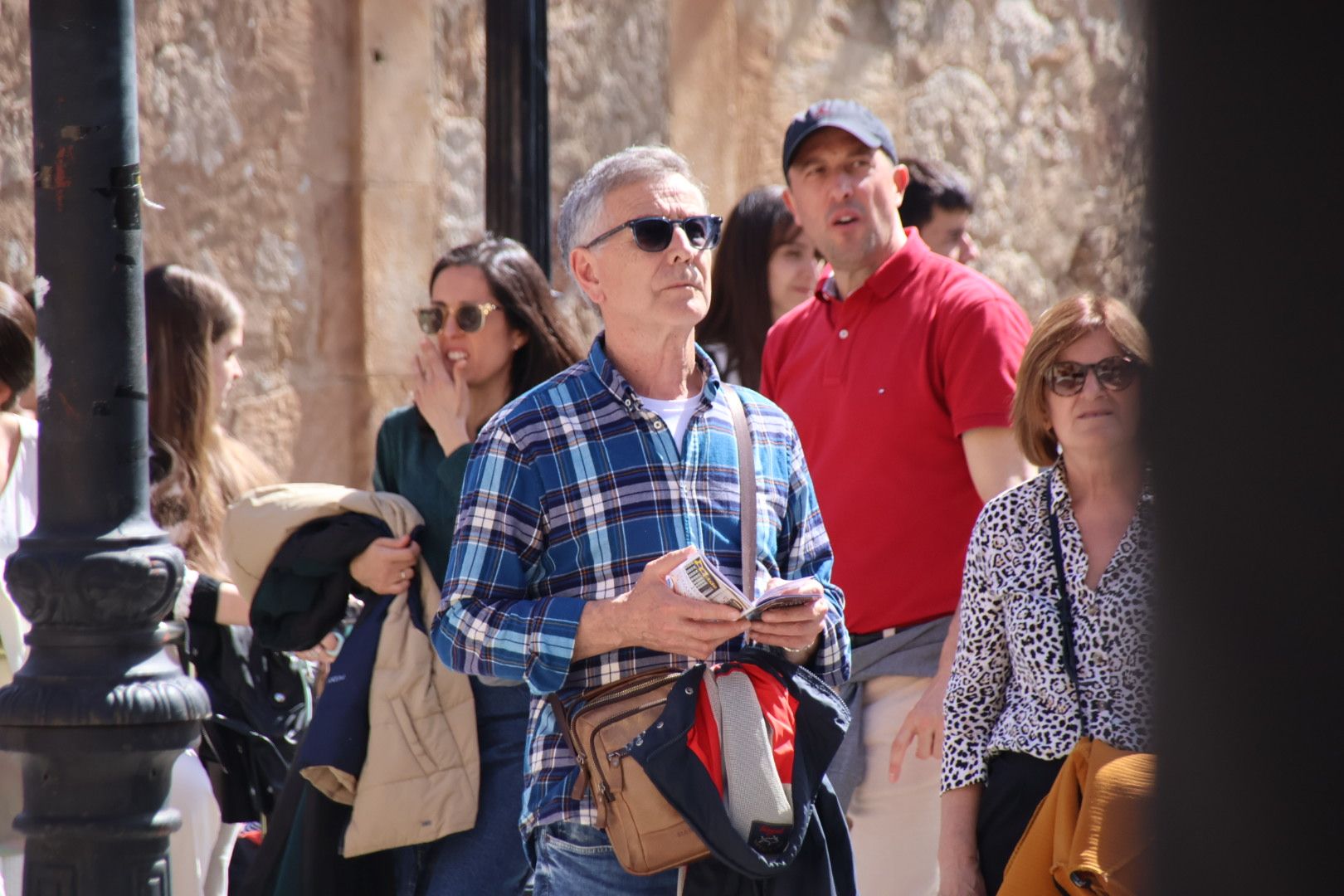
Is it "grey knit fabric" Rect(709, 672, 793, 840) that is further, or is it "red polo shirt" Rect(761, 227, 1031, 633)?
"red polo shirt" Rect(761, 227, 1031, 633)

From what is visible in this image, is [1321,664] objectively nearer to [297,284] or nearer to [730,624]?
[730,624]

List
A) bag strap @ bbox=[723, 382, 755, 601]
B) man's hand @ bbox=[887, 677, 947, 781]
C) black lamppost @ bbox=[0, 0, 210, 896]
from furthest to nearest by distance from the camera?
1. man's hand @ bbox=[887, 677, 947, 781]
2. black lamppost @ bbox=[0, 0, 210, 896]
3. bag strap @ bbox=[723, 382, 755, 601]

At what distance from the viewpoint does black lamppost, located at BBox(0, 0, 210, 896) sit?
9.46ft

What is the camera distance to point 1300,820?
64cm

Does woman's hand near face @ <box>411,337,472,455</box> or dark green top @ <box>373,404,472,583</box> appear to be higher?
woman's hand near face @ <box>411,337,472,455</box>

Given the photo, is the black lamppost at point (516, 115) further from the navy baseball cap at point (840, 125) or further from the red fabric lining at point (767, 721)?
the red fabric lining at point (767, 721)

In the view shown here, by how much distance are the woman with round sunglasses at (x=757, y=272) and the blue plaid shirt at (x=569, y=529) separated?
2.18 meters

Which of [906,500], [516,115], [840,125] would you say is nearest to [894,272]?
[840,125]

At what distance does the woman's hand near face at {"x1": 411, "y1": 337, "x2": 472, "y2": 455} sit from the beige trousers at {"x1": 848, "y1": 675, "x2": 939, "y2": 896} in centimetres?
103

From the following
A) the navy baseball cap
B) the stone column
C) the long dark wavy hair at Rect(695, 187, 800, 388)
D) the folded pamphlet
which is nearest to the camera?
the folded pamphlet

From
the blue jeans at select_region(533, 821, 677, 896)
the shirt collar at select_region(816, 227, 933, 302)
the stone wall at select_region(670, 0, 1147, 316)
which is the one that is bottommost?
the blue jeans at select_region(533, 821, 677, 896)

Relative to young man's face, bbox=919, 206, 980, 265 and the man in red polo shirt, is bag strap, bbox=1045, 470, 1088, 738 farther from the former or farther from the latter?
young man's face, bbox=919, 206, 980, 265

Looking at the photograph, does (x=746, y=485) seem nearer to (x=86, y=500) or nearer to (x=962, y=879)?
(x=962, y=879)

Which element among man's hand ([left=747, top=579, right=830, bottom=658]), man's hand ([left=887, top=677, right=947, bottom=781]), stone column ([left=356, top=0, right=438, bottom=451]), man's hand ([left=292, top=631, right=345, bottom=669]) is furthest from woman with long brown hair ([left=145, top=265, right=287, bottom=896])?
stone column ([left=356, top=0, right=438, bottom=451])
